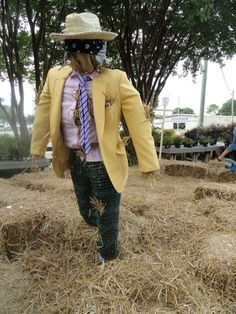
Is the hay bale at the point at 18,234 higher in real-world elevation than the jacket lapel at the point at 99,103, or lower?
lower

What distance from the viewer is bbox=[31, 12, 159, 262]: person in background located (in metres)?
2.13

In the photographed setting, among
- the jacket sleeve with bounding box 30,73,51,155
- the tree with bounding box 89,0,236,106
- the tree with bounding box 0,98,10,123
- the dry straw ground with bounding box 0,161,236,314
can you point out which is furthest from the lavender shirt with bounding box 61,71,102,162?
the tree with bounding box 0,98,10,123

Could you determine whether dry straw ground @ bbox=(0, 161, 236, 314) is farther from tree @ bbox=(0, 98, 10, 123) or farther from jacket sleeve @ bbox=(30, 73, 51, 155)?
tree @ bbox=(0, 98, 10, 123)

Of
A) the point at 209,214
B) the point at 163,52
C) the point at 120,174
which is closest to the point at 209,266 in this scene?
the point at 120,174

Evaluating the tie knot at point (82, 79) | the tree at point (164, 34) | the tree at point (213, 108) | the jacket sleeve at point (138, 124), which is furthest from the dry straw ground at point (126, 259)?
the tree at point (213, 108)

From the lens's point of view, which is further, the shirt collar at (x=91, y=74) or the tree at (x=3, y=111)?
the tree at (x=3, y=111)

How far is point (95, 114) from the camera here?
2.14m

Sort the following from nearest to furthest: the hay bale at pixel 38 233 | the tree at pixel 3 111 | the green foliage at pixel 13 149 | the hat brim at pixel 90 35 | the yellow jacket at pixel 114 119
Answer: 1. the hat brim at pixel 90 35
2. the yellow jacket at pixel 114 119
3. the hay bale at pixel 38 233
4. the green foliage at pixel 13 149
5. the tree at pixel 3 111

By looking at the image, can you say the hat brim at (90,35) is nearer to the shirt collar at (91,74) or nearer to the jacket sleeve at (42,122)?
the shirt collar at (91,74)

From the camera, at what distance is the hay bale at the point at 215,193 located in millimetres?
4062

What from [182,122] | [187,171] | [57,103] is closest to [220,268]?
[57,103]

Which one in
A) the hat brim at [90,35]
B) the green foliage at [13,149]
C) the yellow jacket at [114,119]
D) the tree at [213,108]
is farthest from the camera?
the tree at [213,108]

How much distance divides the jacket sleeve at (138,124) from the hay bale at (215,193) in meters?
2.13

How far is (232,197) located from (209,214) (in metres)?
0.64
